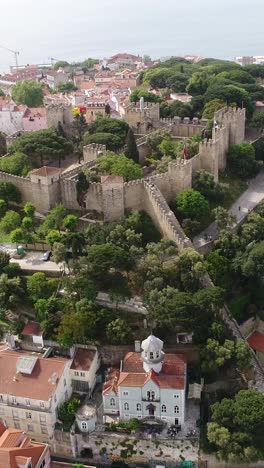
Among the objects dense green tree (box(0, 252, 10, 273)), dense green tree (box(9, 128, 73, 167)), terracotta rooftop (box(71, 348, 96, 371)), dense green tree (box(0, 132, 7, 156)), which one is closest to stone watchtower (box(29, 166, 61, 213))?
dense green tree (box(9, 128, 73, 167))

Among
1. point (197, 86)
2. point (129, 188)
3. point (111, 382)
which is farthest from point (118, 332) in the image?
point (197, 86)

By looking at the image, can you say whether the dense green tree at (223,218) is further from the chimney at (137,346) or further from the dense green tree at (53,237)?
the chimney at (137,346)

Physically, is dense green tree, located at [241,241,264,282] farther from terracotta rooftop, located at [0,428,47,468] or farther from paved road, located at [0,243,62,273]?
terracotta rooftop, located at [0,428,47,468]

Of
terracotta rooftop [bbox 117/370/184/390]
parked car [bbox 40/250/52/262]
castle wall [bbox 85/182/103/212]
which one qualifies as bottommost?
terracotta rooftop [bbox 117/370/184/390]

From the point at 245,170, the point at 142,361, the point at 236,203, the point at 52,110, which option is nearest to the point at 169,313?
the point at 142,361

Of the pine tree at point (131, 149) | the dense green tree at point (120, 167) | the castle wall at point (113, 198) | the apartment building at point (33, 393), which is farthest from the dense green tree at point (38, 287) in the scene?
the pine tree at point (131, 149)
